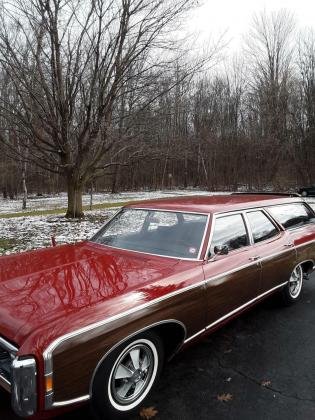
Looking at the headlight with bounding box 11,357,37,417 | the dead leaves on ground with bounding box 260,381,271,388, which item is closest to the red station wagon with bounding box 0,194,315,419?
the headlight with bounding box 11,357,37,417

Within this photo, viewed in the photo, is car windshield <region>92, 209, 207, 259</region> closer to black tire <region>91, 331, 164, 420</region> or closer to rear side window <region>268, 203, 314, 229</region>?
black tire <region>91, 331, 164, 420</region>

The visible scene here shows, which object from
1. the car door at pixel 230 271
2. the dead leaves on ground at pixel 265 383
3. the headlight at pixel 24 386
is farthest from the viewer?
the car door at pixel 230 271

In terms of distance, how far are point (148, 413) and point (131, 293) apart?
92cm

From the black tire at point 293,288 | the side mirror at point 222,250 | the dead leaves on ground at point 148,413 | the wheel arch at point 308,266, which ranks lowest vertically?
the dead leaves on ground at point 148,413

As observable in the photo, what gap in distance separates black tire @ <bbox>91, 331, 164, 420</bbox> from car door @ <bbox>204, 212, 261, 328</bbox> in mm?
749

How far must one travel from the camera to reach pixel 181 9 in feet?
40.3

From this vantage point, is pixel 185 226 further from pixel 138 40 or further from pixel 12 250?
pixel 138 40

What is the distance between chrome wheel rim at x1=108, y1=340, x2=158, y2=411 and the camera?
8.71ft

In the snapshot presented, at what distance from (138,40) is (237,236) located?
406 inches

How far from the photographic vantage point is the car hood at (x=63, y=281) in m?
2.47

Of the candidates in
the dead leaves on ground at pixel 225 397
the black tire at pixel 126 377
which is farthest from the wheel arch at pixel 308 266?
the black tire at pixel 126 377

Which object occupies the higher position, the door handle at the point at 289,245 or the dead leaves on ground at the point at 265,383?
the door handle at the point at 289,245

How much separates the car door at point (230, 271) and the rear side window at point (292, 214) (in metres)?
0.90

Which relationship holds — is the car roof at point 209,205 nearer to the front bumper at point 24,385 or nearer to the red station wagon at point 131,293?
the red station wagon at point 131,293
